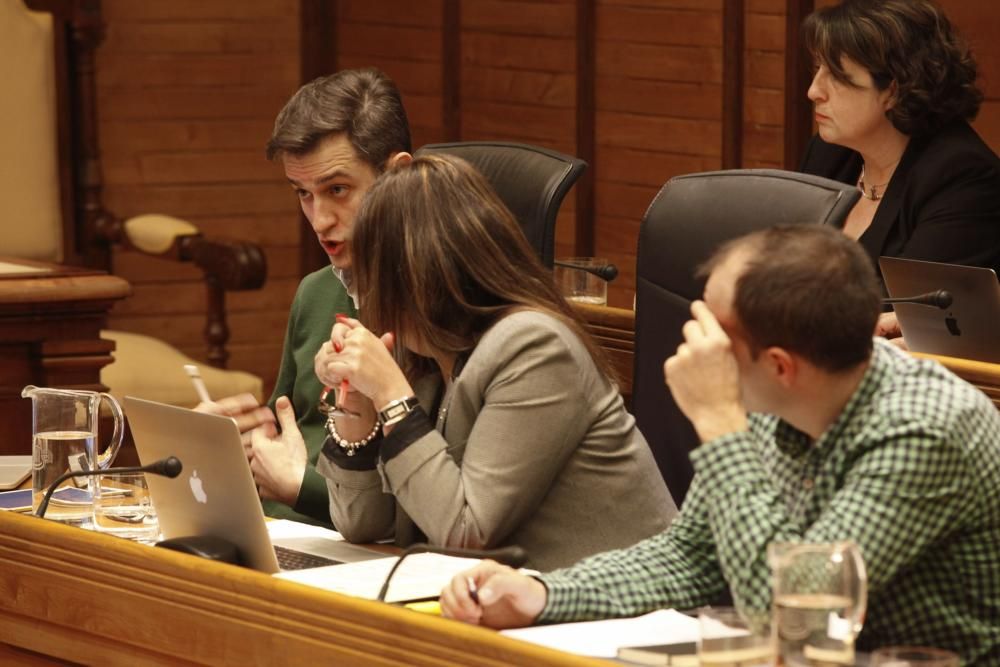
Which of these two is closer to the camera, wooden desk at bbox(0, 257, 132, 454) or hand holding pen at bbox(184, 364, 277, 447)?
hand holding pen at bbox(184, 364, 277, 447)

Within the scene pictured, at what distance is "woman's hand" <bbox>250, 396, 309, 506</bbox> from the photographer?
2.61 metres

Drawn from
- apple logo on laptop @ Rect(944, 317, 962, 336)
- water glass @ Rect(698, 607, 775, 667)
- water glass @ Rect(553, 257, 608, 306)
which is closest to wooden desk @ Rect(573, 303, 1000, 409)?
water glass @ Rect(553, 257, 608, 306)

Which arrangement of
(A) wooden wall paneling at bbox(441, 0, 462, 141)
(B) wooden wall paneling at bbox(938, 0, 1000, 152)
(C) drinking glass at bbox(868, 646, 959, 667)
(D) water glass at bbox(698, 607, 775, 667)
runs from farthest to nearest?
(A) wooden wall paneling at bbox(441, 0, 462, 141) → (B) wooden wall paneling at bbox(938, 0, 1000, 152) → (D) water glass at bbox(698, 607, 775, 667) → (C) drinking glass at bbox(868, 646, 959, 667)

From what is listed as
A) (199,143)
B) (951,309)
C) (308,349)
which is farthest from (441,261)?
(199,143)

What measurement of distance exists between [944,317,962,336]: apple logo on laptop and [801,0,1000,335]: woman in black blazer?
0.47 metres

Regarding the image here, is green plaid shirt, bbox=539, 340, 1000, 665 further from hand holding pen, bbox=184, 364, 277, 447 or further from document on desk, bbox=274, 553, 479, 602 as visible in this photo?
hand holding pen, bbox=184, 364, 277, 447

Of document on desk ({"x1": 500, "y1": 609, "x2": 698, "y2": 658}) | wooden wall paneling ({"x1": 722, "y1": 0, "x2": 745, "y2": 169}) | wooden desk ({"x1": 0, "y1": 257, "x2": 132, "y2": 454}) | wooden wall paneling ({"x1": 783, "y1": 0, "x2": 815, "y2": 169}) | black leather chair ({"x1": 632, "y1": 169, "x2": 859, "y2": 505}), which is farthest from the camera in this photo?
wooden wall paneling ({"x1": 722, "y1": 0, "x2": 745, "y2": 169})

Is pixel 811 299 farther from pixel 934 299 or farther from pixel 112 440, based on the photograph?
pixel 934 299

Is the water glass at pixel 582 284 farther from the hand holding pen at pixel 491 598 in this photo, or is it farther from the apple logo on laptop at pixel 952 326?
the hand holding pen at pixel 491 598

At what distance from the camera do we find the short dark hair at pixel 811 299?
1.71 m

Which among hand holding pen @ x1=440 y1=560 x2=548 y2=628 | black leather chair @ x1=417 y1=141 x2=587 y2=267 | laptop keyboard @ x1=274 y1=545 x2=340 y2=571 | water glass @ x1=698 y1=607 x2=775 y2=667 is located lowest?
laptop keyboard @ x1=274 y1=545 x2=340 y2=571

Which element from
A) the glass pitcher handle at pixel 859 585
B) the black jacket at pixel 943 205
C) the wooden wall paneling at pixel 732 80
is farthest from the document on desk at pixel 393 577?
the wooden wall paneling at pixel 732 80

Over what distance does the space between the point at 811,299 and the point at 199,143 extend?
454cm

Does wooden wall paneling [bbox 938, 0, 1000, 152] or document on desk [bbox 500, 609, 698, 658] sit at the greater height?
wooden wall paneling [bbox 938, 0, 1000, 152]
